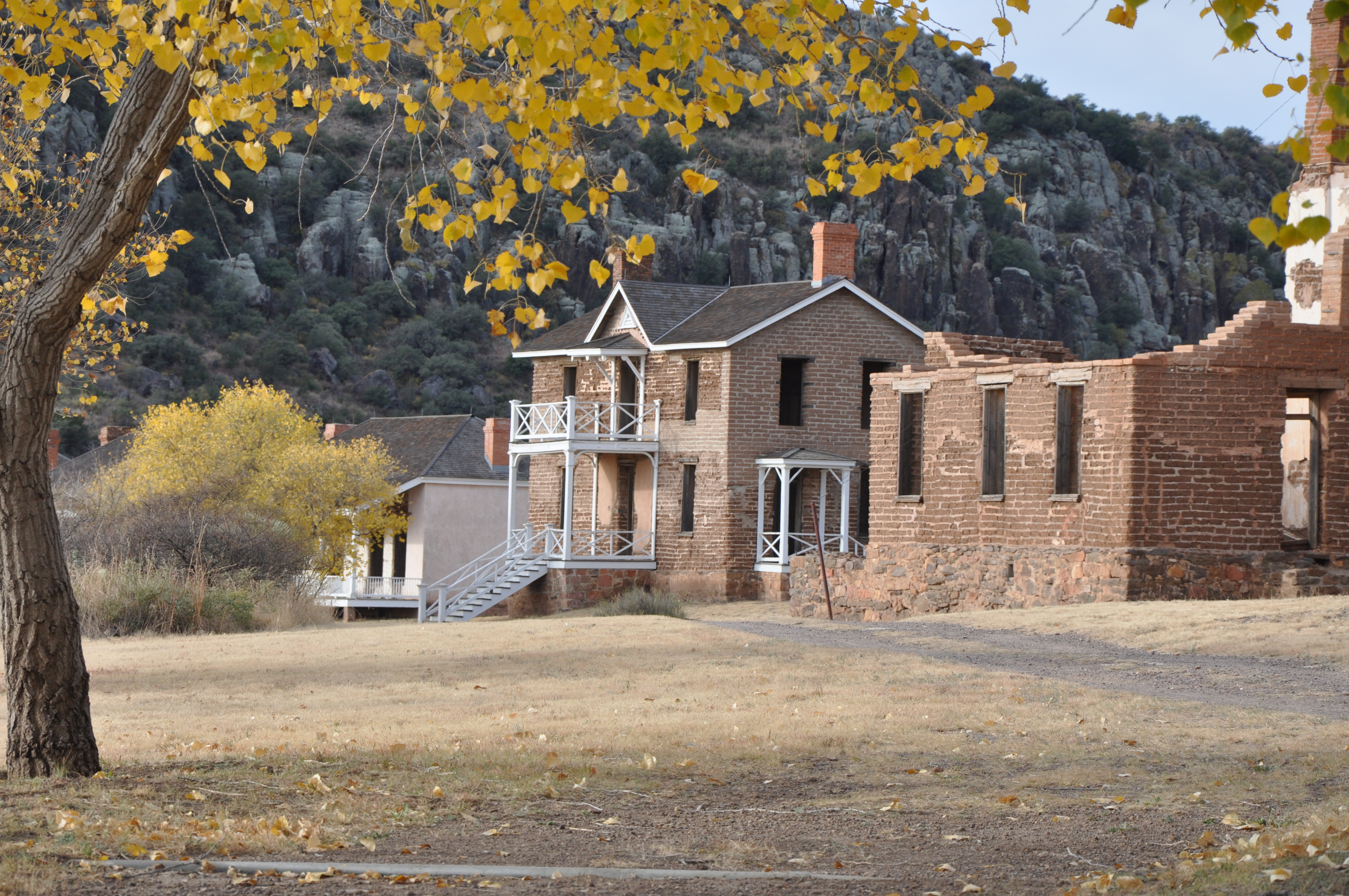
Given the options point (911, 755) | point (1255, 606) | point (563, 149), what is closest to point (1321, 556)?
point (1255, 606)

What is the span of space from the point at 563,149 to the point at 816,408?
28.2 m

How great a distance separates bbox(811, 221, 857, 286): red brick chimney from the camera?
117 feet

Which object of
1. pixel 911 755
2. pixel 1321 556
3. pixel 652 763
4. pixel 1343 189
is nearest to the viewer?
pixel 652 763

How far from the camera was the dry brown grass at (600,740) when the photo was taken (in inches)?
288

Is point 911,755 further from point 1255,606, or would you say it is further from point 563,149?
point 1255,606

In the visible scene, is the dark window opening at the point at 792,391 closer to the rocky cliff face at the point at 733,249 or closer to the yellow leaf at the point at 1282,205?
the rocky cliff face at the point at 733,249

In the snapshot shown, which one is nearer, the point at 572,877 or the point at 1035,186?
the point at 572,877

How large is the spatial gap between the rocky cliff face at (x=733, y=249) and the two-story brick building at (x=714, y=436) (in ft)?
66.5

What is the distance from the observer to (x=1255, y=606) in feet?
60.3

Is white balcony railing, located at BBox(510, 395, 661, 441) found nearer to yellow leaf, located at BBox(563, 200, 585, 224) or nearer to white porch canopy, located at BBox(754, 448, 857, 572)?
white porch canopy, located at BBox(754, 448, 857, 572)

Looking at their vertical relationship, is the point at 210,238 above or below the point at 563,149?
above

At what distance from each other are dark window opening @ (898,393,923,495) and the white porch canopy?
752 centimetres

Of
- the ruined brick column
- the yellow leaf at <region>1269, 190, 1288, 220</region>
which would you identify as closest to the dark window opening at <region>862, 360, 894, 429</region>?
the ruined brick column

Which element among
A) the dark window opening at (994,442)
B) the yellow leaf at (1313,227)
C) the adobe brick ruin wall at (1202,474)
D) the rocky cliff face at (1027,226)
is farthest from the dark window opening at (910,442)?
the rocky cliff face at (1027,226)
